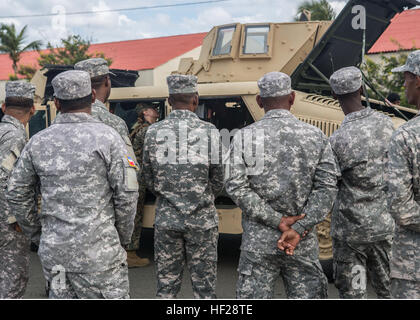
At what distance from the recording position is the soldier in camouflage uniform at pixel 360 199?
11.2ft

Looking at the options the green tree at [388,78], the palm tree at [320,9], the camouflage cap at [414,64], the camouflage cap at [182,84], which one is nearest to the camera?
the camouflage cap at [414,64]

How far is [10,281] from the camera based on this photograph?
3742mm

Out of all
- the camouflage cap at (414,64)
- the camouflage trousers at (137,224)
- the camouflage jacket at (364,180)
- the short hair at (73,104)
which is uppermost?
the camouflage cap at (414,64)

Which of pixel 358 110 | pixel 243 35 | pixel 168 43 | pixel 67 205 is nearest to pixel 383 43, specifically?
pixel 168 43

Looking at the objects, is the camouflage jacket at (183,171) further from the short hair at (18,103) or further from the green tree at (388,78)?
the green tree at (388,78)

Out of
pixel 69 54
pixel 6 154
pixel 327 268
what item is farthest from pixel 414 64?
pixel 69 54

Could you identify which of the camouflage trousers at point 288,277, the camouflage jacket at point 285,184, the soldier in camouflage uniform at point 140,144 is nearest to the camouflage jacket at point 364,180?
the camouflage jacket at point 285,184

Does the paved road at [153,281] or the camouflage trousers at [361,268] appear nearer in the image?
the camouflage trousers at [361,268]

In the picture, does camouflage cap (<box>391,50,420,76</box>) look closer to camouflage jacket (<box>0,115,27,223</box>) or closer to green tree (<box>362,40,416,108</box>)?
camouflage jacket (<box>0,115,27,223</box>)

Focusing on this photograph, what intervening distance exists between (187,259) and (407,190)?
5.75 ft

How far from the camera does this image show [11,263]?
148 inches

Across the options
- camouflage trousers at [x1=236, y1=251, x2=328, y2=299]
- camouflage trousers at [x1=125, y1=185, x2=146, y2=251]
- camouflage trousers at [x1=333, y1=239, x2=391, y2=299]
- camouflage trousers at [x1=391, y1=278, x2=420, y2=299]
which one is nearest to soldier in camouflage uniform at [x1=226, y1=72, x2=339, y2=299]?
camouflage trousers at [x1=236, y1=251, x2=328, y2=299]

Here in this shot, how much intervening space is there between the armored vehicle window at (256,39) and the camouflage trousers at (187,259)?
4.04m

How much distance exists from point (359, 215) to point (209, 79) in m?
4.32
